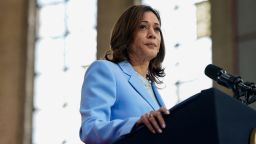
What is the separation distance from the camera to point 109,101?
262 centimetres

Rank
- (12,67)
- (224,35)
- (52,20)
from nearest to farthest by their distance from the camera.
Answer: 1. (224,35)
2. (12,67)
3. (52,20)

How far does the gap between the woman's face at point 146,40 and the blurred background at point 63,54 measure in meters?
5.43

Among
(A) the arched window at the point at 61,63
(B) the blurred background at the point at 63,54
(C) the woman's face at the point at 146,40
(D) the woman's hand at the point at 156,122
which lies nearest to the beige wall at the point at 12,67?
(B) the blurred background at the point at 63,54

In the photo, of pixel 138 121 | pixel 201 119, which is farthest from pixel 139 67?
pixel 201 119

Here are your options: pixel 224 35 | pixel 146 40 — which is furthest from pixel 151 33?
pixel 224 35

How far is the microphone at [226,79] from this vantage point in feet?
8.89

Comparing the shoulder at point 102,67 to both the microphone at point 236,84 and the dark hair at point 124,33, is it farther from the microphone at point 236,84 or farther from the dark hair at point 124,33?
the microphone at point 236,84

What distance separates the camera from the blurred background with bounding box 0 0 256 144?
866 centimetres

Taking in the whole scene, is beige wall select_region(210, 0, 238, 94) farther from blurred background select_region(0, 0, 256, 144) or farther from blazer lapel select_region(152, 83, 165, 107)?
blazer lapel select_region(152, 83, 165, 107)

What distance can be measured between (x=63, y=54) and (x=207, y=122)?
7.95 meters

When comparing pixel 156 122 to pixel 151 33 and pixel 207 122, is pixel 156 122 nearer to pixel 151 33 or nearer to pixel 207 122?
pixel 207 122

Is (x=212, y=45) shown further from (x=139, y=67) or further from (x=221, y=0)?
(x=139, y=67)

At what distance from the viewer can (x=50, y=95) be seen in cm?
998

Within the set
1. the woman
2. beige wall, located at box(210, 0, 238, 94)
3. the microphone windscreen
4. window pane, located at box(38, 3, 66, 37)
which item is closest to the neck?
the woman
